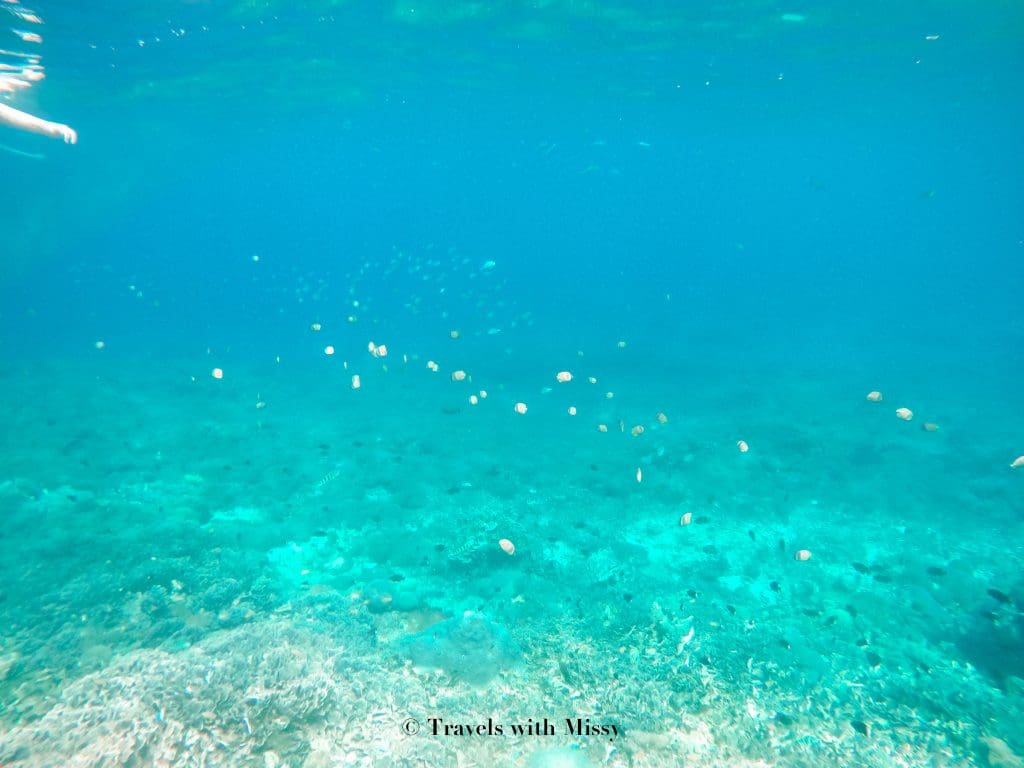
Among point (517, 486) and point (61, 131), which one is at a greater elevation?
point (61, 131)

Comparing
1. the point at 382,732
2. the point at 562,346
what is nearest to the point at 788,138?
the point at 562,346

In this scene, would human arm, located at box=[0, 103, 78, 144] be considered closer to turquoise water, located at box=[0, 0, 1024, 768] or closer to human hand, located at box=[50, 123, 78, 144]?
human hand, located at box=[50, 123, 78, 144]

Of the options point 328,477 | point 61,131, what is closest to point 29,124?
point 61,131

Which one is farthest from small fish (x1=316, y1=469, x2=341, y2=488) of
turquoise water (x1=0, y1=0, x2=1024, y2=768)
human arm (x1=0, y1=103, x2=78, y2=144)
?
human arm (x1=0, y1=103, x2=78, y2=144)

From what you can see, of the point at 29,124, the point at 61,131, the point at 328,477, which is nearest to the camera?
the point at 61,131

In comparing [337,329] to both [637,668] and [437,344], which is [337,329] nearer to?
[437,344]

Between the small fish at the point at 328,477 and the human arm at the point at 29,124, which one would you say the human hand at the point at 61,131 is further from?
the small fish at the point at 328,477

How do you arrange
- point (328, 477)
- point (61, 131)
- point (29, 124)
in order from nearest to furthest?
point (61, 131)
point (29, 124)
point (328, 477)

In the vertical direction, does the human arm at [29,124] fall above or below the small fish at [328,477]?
above

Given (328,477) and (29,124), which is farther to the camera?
(328,477)

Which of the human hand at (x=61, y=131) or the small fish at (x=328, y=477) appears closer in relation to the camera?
the human hand at (x=61, y=131)

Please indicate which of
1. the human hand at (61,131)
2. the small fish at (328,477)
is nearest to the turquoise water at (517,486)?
the small fish at (328,477)

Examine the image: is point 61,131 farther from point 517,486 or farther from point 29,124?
point 517,486

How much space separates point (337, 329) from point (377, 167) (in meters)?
44.0
